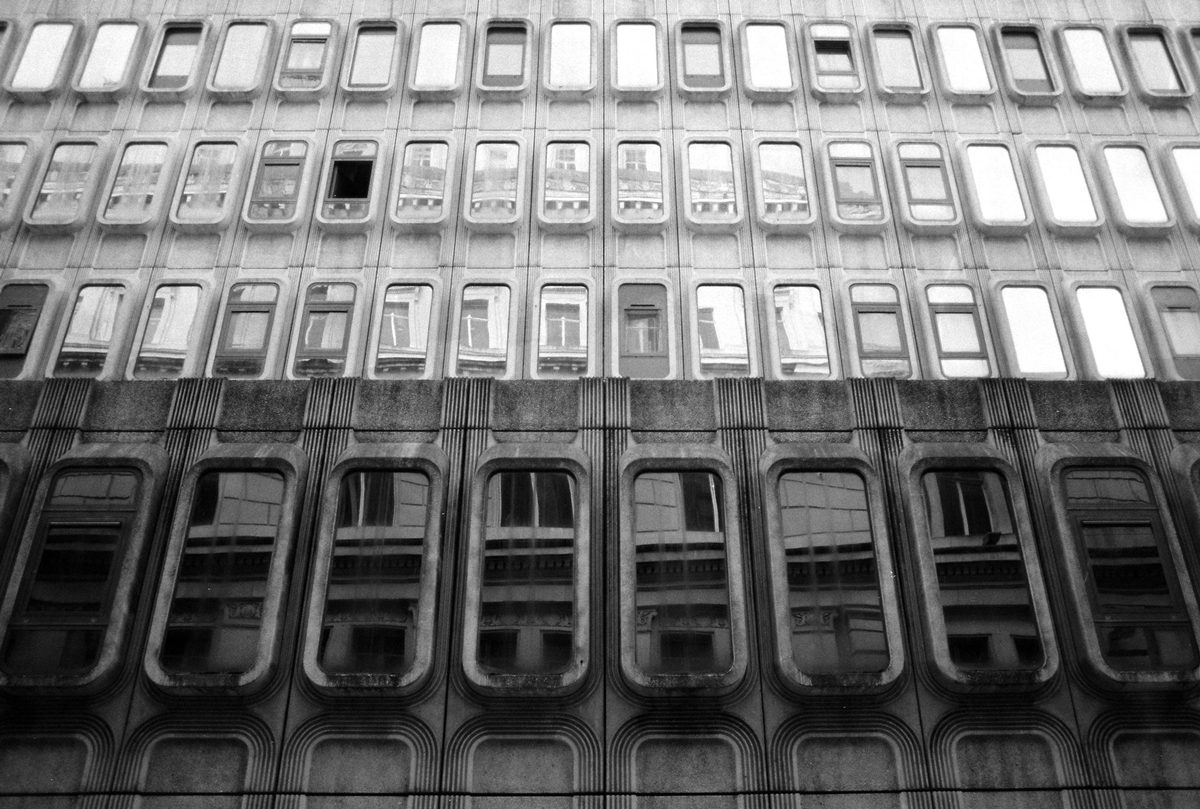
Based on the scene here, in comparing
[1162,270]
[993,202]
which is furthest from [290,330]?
[1162,270]

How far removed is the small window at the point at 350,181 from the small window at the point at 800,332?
8.19 meters

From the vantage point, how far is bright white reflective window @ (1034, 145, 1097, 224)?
19188 millimetres

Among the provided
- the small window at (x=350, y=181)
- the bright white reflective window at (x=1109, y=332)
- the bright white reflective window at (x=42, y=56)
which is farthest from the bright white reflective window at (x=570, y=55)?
the bright white reflective window at (x=1109, y=332)

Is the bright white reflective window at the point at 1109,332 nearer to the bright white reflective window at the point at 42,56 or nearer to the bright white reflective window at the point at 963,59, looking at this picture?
the bright white reflective window at the point at 963,59

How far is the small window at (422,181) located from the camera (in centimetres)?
1908

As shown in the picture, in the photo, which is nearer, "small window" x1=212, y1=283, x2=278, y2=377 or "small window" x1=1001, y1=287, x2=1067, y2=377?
"small window" x1=212, y1=283, x2=278, y2=377

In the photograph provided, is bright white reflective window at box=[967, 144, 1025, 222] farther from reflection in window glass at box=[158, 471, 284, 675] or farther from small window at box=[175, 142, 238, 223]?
small window at box=[175, 142, 238, 223]

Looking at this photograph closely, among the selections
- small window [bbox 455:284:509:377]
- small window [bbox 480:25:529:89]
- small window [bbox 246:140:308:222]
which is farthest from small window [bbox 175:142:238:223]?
small window [bbox 480:25:529:89]

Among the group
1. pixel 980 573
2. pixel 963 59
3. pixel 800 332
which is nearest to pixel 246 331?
pixel 800 332

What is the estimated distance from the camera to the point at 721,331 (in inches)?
703

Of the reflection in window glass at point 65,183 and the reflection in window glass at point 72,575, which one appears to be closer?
the reflection in window glass at point 72,575

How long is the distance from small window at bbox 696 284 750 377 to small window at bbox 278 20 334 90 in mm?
9692

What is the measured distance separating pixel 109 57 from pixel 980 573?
20318 millimetres

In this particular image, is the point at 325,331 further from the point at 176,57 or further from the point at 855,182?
the point at 855,182
